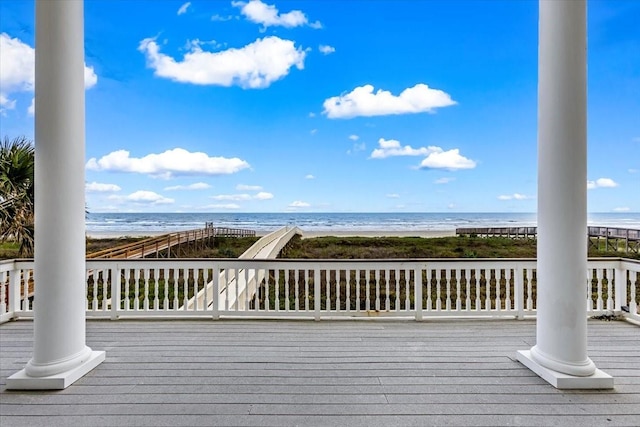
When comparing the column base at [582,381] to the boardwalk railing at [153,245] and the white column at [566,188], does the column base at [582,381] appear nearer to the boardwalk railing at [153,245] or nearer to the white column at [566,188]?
the white column at [566,188]

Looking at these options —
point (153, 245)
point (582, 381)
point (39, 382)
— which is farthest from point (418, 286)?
point (153, 245)

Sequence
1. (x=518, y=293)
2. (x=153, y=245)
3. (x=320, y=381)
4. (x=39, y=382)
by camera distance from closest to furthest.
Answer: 1. (x=39, y=382)
2. (x=320, y=381)
3. (x=518, y=293)
4. (x=153, y=245)

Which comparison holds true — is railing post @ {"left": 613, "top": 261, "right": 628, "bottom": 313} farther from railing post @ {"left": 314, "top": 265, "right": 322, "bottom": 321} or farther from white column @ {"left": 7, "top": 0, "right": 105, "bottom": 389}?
white column @ {"left": 7, "top": 0, "right": 105, "bottom": 389}

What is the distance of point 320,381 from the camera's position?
2268 mm

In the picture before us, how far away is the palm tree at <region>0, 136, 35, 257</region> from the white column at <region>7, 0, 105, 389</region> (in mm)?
2332

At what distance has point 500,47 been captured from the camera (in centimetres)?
1016

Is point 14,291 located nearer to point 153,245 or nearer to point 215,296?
point 215,296

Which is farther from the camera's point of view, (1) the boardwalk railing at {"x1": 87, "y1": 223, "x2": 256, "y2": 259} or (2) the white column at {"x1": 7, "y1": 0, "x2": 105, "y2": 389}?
(1) the boardwalk railing at {"x1": 87, "y1": 223, "x2": 256, "y2": 259}

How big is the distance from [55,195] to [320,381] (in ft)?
6.86

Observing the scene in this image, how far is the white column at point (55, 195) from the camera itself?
2111 mm

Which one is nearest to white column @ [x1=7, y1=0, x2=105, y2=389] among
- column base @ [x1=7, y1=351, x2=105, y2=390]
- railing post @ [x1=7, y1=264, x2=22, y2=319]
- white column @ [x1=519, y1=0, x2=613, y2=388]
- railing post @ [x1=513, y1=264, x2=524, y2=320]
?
column base @ [x1=7, y1=351, x2=105, y2=390]

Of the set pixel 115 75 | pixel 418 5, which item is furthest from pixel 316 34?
pixel 115 75

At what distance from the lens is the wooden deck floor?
6.02 feet

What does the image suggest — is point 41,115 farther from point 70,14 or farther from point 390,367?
point 390,367
